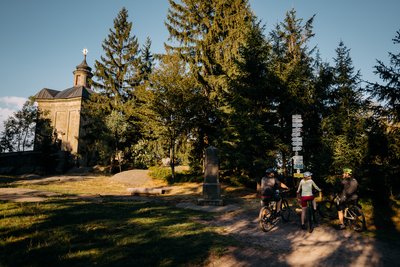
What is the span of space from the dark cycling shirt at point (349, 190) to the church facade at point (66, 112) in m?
40.7

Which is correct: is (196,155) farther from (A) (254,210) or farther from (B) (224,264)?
(B) (224,264)

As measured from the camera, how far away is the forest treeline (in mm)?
13055

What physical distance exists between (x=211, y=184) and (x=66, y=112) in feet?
132

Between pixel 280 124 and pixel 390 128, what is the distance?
19.3ft

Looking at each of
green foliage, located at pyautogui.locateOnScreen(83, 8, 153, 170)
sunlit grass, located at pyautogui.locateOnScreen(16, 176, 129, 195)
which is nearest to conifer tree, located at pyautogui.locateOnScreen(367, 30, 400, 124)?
sunlit grass, located at pyautogui.locateOnScreen(16, 176, 129, 195)

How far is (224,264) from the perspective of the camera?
17.6 feet

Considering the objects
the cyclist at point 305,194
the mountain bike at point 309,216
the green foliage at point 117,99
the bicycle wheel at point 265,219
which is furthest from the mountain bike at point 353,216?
Result: the green foliage at point 117,99

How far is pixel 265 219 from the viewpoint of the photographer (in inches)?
331

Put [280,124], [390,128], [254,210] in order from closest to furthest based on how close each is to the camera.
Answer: [254,210] < [390,128] < [280,124]

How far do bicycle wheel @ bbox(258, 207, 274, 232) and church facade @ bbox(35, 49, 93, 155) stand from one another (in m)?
39.4

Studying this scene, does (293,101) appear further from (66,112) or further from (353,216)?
(66,112)

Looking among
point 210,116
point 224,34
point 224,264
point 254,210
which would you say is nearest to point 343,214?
point 254,210

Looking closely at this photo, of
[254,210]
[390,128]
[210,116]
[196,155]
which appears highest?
[210,116]

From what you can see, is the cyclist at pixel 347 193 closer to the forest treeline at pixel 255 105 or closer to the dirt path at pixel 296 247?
the dirt path at pixel 296 247
